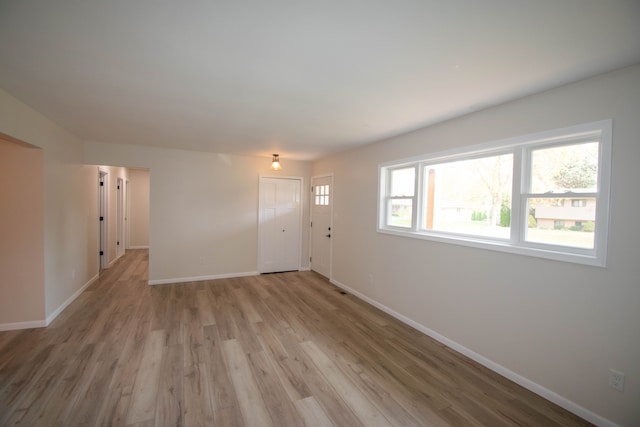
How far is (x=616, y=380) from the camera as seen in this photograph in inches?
73.2

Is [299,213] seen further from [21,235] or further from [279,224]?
[21,235]

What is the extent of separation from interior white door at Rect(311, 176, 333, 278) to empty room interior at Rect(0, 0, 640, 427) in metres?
1.22

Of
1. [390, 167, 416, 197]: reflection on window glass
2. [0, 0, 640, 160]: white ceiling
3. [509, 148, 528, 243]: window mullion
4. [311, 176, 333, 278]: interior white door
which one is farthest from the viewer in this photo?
[311, 176, 333, 278]: interior white door

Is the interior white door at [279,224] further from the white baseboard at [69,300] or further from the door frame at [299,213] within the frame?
the white baseboard at [69,300]

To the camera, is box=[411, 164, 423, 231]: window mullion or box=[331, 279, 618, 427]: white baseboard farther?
box=[411, 164, 423, 231]: window mullion

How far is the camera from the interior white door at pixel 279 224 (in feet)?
19.0

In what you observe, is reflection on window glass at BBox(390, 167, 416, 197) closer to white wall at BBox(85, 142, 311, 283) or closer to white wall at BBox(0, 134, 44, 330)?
white wall at BBox(85, 142, 311, 283)

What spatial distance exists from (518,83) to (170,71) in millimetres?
2629

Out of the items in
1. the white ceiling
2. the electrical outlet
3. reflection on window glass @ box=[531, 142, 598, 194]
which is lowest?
the electrical outlet

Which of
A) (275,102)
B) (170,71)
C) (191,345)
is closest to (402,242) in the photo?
(275,102)

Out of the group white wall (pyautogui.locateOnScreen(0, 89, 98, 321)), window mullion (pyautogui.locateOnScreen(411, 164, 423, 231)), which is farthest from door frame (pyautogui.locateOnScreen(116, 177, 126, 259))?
window mullion (pyautogui.locateOnScreen(411, 164, 423, 231))

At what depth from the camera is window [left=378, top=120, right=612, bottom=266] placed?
2.05 meters

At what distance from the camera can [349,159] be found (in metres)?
4.87

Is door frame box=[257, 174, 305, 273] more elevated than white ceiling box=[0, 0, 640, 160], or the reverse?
white ceiling box=[0, 0, 640, 160]
